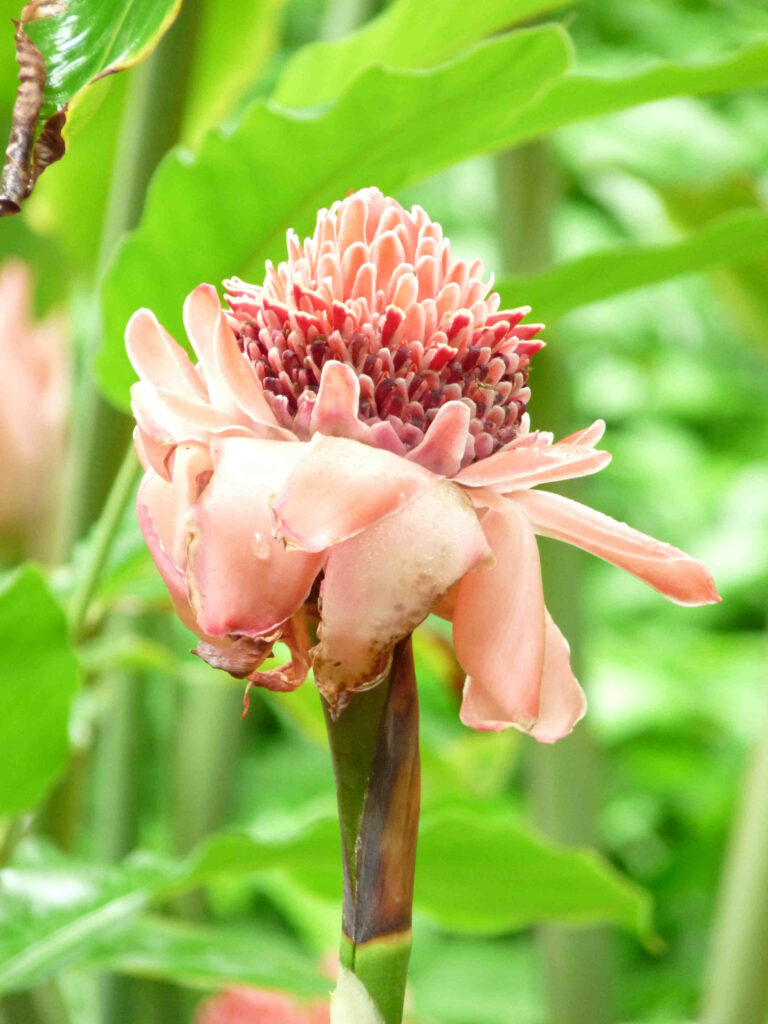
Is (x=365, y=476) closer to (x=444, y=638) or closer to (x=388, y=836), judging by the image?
(x=388, y=836)

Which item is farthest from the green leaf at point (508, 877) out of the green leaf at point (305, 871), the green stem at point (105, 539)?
the green stem at point (105, 539)

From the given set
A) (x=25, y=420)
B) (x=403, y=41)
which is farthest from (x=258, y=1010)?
(x=403, y=41)

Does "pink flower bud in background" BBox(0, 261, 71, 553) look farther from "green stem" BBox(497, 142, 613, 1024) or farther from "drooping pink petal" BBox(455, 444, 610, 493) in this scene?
"drooping pink petal" BBox(455, 444, 610, 493)

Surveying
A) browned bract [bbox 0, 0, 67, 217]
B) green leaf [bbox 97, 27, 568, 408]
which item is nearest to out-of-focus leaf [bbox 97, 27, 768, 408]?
green leaf [bbox 97, 27, 568, 408]

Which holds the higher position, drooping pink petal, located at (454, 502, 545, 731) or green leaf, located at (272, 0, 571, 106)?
green leaf, located at (272, 0, 571, 106)

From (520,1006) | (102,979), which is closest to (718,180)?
(102,979)

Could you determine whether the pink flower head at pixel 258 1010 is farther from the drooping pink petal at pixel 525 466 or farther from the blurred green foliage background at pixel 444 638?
the drooping pink petal at pixel 525 466
